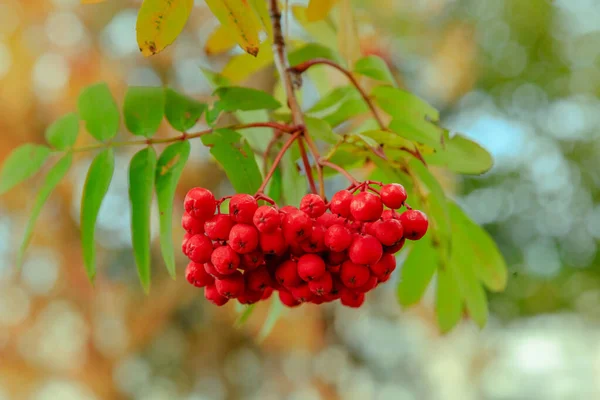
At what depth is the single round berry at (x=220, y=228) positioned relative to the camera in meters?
0.59

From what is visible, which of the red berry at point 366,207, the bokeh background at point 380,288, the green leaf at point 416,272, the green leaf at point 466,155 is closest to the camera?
the red berry at point 366,207

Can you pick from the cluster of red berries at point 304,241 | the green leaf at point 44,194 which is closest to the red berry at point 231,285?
the cluster of red berries at point 304,241

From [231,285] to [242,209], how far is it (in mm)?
91

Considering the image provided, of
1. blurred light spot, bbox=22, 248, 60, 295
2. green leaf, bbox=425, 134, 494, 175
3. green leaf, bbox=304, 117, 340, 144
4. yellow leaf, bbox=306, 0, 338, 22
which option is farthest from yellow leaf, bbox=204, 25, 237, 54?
blurred light spot, bbox=22, 248, 60, 295

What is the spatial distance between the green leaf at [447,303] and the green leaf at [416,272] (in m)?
0.03

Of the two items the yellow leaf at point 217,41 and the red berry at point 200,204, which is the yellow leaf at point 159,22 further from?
the yellow leaf at point 217,41

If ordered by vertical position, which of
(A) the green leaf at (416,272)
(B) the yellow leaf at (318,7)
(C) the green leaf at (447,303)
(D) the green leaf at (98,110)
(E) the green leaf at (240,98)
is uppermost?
(B) the yellow leaf at (318,7)

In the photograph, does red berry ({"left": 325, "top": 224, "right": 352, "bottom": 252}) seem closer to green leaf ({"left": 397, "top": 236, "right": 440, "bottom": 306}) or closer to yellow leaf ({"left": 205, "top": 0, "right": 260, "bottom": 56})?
yellow leaf ({"left": 205, "top": 0, "right": 260, "bottom": 56})

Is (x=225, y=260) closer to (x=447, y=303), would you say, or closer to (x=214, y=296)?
(x=214, y=296)

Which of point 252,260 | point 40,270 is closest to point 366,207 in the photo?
point 252,260

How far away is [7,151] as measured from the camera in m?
2.89

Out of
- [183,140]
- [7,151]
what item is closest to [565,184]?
[7,151]

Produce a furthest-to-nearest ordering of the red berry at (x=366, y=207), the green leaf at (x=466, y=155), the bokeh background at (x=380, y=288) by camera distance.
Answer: the bokeh background at (x=380, y=288), the green leaf at (x=466, y=155), the red berry at (x=366, y=207)

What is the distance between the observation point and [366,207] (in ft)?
1.80
